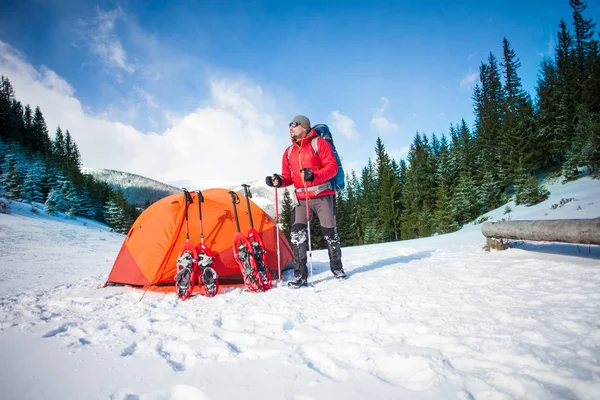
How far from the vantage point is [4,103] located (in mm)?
60656

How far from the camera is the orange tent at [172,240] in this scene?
169 inches

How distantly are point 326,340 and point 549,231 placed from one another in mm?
4405

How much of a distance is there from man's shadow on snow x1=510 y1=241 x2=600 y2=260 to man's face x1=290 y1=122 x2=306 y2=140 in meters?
4.98

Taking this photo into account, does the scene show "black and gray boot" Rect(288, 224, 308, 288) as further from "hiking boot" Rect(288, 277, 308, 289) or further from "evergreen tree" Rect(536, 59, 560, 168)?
"evergreen tree" Rect(536, 59, 560, 168)

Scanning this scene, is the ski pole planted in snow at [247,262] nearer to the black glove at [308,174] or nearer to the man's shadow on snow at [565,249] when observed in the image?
the black glove at [308,174]

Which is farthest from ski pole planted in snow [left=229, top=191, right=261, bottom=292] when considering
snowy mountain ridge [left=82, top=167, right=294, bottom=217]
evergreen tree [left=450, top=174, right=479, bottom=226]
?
snowy mountain ridge [left=82, top=167, right=294, bottom=217]

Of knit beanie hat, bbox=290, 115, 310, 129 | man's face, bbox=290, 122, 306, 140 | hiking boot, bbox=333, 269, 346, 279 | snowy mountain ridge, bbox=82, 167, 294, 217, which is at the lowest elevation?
hiking boot, bbox=333, 269, 346, 279

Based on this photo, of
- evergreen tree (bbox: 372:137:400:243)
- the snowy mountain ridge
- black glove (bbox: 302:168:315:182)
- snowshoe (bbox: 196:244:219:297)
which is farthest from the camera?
the snowy mountain ridge

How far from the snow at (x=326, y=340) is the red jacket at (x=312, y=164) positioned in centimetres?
166

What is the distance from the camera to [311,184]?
15.3 feet

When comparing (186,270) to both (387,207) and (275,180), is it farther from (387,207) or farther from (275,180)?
(387,207)

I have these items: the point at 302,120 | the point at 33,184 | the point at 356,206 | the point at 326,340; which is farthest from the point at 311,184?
the point at 356,206

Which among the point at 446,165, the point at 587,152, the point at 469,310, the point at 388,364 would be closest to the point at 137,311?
the point at 388,364

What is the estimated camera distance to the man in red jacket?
453 centimetres
